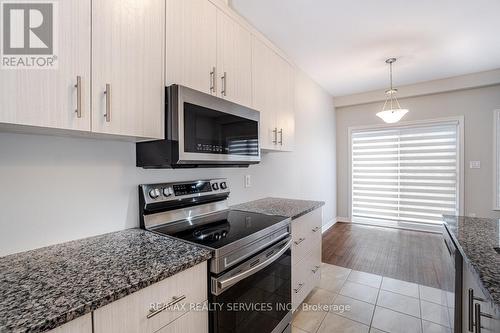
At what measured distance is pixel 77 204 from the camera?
3.93 ft

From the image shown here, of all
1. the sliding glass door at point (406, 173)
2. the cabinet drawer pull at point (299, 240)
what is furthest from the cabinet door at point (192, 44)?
the sliding glass door at point (406, 173)

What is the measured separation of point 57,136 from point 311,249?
6.57 ft

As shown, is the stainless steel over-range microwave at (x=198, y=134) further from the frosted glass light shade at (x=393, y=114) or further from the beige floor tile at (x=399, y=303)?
the frosted glass light shade at (x=393, y=114)

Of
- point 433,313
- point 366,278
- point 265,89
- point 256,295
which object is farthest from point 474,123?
point 256,295

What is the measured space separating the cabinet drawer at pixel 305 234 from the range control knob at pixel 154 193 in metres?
1.00

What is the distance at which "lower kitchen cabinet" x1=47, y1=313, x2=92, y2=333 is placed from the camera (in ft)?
2.12

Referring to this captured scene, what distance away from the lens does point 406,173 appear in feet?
14.4

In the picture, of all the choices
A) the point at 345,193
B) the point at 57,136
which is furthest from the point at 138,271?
the point at 345,193

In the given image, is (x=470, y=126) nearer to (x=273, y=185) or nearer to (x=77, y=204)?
(x=273, y=185)

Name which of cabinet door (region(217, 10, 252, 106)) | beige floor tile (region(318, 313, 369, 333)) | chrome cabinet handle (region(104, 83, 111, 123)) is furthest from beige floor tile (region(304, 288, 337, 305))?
chrome cabinet handle (region(104, 83, 111, 123))

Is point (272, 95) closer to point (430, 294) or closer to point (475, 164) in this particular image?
point (430, 294)

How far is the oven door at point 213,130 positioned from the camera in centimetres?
128

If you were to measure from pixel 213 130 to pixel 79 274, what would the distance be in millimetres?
964

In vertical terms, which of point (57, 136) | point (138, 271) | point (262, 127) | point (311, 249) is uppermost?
point (262, 127)
